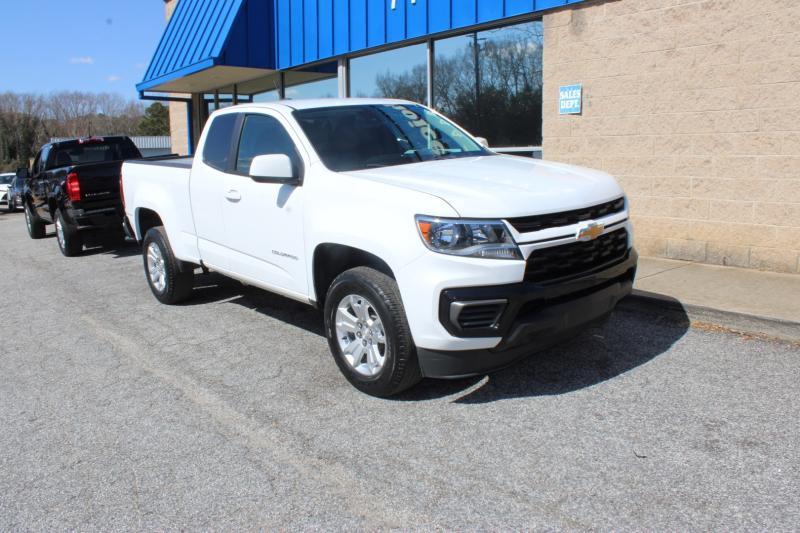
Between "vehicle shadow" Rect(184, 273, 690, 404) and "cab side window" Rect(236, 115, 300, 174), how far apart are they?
61.2 inches

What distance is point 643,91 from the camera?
25.9 feet

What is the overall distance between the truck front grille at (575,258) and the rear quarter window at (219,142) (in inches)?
119

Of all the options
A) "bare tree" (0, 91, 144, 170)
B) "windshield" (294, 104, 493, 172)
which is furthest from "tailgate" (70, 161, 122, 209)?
"bare tree" (0, 91, 144, 170)

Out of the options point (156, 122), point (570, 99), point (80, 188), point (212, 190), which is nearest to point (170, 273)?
point (212, 190)

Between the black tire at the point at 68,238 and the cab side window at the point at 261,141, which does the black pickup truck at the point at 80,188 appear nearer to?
the black tire at the point at 68,238

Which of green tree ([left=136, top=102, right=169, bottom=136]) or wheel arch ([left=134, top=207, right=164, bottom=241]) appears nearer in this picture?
wheel arch ([left=134, top=207, right=164, bottom=241])

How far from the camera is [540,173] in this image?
181 inches

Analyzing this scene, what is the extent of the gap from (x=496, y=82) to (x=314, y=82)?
19.0 feet

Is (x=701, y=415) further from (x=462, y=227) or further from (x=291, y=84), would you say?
(x=291, y=84)

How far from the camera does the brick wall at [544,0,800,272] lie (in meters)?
6.88

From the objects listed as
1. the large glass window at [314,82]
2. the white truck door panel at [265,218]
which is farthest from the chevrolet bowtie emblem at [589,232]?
the large glass window at [314,82]

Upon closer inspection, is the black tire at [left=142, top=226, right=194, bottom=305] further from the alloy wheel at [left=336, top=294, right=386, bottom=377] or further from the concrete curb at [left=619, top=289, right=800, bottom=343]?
the concrete curb at [left=619, top=289, right=800, bottom=343]

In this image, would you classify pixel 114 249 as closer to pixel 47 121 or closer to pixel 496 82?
pixel 496 82

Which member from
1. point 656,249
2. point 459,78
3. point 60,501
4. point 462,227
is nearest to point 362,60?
point 459,78
